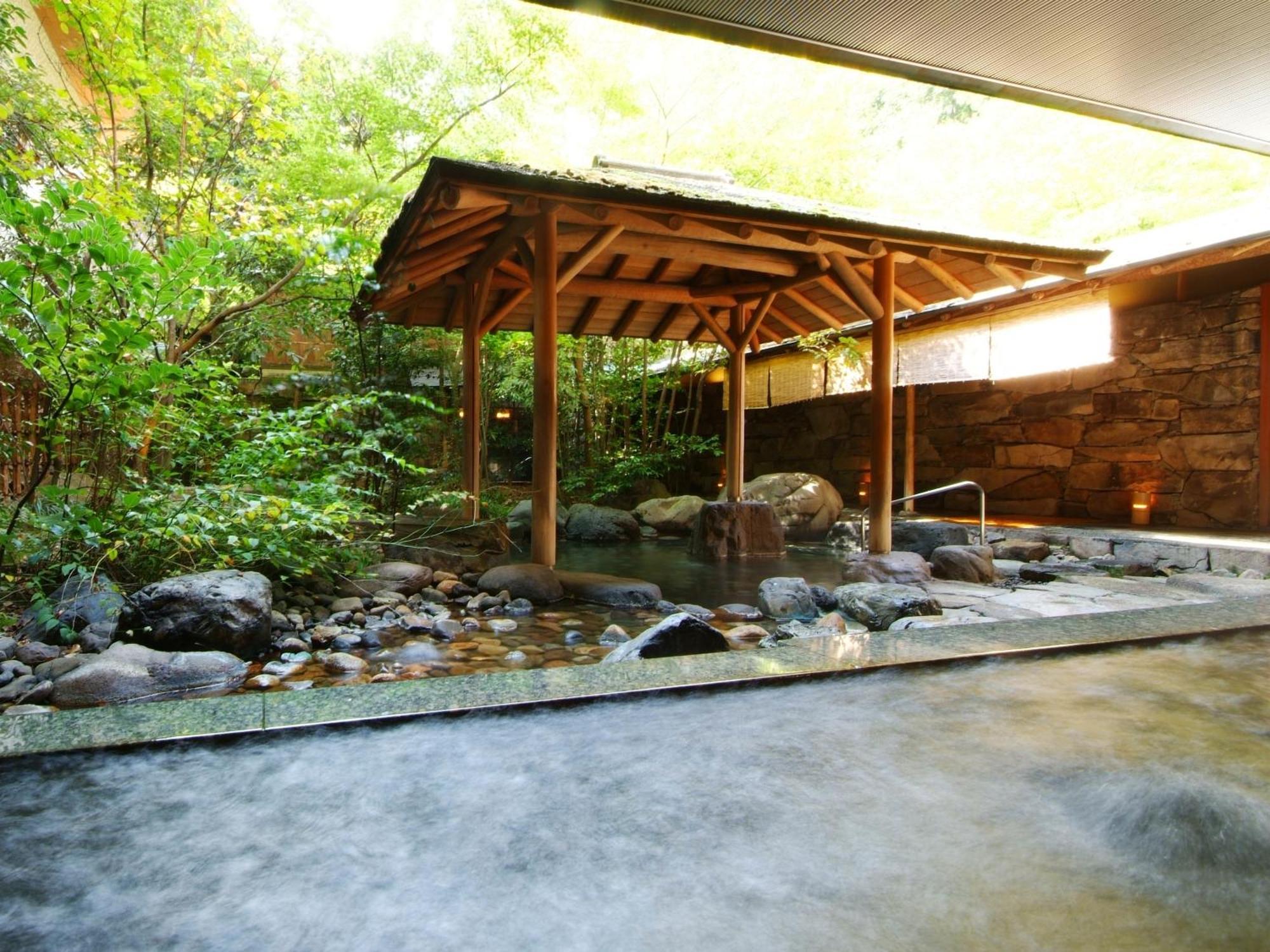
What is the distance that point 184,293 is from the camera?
2961 millimetres

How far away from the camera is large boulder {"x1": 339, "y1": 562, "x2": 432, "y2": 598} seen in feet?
16.1

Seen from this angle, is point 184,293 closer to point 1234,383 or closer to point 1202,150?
point 1234,383

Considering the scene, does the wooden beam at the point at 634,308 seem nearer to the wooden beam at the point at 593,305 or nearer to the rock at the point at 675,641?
the wooden beam at the point at 593,305

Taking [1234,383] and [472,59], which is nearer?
[1234,383]

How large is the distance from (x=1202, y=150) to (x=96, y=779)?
1648 centimetres

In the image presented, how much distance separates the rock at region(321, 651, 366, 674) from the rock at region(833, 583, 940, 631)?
2.96 meters

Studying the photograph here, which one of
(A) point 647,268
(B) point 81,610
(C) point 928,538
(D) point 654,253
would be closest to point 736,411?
(A) point 647,268

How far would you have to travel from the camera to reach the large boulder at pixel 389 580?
4906mm

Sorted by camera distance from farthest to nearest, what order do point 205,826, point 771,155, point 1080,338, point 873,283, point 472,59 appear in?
point 771,155, point 472,59, point 1080,338, point 873,283, point 205,826

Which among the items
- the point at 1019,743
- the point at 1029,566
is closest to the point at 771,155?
the point at 1029,566

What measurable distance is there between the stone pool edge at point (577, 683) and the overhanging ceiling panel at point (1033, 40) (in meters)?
2.46

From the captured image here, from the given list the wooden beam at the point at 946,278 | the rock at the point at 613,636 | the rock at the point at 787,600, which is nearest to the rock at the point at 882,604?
the rock at the point at 787,600

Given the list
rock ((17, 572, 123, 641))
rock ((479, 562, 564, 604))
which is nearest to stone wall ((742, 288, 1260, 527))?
rock ((479, 562, 564, 604))

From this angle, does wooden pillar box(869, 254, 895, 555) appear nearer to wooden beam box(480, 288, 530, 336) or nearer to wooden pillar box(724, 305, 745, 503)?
wooden pillar box(724, 305, 745, 503)
